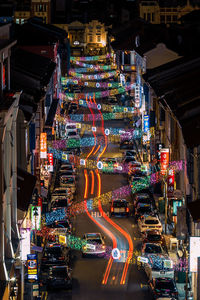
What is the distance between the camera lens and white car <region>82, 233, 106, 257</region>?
1857 inches

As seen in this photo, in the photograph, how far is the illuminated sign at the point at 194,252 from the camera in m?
34.3

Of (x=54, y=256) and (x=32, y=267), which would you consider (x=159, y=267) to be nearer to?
(x=54, y=256)

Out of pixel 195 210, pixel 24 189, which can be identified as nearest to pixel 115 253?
pixel 24 189

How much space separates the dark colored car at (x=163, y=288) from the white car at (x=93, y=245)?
812 cm

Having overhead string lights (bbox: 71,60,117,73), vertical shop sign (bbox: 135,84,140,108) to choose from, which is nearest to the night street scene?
vertical shop sign (bbox: 135,84,140,108)

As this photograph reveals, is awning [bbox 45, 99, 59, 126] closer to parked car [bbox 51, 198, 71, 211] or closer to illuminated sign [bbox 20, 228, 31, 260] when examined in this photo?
parked car [bbox 51, 198, 71, 211]

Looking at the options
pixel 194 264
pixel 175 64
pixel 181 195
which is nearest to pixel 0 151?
pixel 194 264

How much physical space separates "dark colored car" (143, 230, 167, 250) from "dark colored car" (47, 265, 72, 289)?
8886 mm

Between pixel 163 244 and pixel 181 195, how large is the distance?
410 cm

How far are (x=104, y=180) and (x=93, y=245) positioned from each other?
879 inches

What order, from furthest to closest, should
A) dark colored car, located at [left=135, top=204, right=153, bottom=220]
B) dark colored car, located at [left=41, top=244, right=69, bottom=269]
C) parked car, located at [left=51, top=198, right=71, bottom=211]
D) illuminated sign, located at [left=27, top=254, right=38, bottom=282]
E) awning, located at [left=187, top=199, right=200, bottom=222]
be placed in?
parked car, located at [left=51, top=198, right=71, bottom=211] < dark colored car, located at [left=135, top=204, right=153, bottom=220] < dark colored car, located at [left=41, top=244, right=69, bottom=269] < illuminated sign, located at [left=27, top=254, right=38, bottom=282] < awning, located at [left=187, top=199, right=200, bottom=222]

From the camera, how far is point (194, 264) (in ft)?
115

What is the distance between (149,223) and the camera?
172 ft

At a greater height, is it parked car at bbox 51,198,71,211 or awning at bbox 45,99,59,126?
awning at bbox 45,99,59,126
